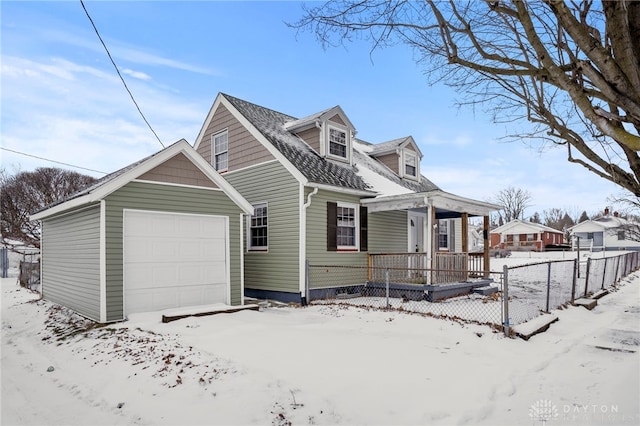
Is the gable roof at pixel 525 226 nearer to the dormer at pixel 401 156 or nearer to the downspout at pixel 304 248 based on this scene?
the dormer at pixel 401 156

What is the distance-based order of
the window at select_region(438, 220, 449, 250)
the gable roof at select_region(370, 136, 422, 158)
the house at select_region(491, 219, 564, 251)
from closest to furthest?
the gable roof at select_region(370, 136, 422, 158), the window at select_region(438, 220, 449, 250), the house at select_region(491, 219, 564, 251)

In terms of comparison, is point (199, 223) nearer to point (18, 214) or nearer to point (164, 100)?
point (164, 100)

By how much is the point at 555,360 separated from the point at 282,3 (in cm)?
658

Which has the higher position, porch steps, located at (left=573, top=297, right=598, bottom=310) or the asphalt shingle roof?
the asphalt shingle roof

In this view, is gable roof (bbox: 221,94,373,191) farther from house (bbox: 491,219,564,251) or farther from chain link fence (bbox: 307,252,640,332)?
house (bbox: 491,219,564,251)

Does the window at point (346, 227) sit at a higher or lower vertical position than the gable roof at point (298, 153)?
lower

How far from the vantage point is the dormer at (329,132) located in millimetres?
13570

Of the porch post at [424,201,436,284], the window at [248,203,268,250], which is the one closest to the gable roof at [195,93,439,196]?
the porch post at [424,201,436,284]

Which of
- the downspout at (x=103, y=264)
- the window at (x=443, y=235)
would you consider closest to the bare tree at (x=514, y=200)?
the window at (x=443, y=235)

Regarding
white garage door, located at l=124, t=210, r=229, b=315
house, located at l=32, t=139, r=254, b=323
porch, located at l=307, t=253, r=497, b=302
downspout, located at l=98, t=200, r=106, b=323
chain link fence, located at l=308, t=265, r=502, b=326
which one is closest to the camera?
downspout, located at l=98, t=200, r=106, b=323

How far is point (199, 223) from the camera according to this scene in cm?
990

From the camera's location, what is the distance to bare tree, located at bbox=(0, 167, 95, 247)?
25.1 meters

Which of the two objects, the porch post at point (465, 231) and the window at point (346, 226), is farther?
the porch post at point (465, 231)

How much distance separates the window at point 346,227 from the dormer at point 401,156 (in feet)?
13.8
